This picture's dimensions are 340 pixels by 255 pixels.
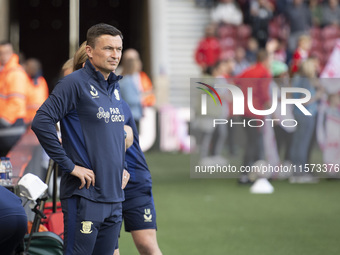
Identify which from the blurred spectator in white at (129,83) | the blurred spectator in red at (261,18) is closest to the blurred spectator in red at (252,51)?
the blurred spectator in red at (261,18)

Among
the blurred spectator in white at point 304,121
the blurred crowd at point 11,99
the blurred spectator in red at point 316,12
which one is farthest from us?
the blurred spectator in red at point 316,12

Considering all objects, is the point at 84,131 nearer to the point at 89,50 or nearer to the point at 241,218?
the point at 89,50

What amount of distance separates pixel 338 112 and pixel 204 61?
827 cm

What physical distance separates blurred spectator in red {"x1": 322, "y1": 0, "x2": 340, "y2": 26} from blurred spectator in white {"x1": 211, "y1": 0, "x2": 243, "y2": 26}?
2.24 m

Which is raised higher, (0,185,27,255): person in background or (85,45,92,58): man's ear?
(85,45,92,58): man's ear

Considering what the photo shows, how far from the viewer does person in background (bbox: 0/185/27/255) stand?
427 centimetres

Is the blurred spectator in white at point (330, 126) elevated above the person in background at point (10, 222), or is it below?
below

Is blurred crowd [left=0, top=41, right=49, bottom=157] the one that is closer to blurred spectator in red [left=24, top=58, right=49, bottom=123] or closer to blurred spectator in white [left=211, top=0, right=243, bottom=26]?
blurred spectator in red [left=24, top=58, right=49, bottom=123]

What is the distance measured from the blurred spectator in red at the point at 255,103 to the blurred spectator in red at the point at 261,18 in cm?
950

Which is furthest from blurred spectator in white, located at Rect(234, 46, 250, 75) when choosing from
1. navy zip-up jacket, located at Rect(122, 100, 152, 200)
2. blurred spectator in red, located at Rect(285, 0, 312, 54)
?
navy zip-up jacket, located at Rect(122, 100, 152, 200)

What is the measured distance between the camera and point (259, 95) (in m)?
12.4

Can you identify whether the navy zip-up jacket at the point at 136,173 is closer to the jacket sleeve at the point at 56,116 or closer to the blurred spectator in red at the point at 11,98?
the jacket sleeve at the point at 56,116

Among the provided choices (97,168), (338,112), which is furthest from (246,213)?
(97,168)

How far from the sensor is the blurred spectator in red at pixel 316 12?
23.0 meters
